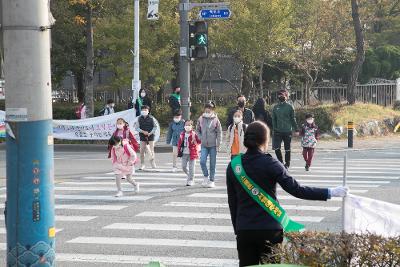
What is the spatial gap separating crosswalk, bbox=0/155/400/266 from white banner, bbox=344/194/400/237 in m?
2.82

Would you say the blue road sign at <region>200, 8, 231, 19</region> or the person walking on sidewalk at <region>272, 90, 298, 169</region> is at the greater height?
the blue road sign at <region>200, 8, 231, 19</region>

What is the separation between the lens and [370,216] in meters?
5.78

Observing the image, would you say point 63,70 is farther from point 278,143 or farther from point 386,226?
point 386,226

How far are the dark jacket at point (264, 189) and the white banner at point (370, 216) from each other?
0.24 meters

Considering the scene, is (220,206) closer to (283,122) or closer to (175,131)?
(283,122)

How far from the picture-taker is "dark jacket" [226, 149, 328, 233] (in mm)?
5754

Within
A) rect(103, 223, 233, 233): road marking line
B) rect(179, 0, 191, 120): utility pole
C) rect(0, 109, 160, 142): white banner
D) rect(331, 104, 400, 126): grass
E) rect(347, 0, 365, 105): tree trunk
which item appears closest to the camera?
rect(103, 223, 233, 233): road marking line

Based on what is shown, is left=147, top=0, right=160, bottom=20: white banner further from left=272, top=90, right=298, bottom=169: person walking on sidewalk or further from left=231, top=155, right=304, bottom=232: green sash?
→ left=231, top=155, right=304, bottom=232: green sash

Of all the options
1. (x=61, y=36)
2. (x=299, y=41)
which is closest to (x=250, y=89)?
(x=299, y=41)

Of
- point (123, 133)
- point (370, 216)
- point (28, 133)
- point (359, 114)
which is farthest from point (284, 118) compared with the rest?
point (359, 114)

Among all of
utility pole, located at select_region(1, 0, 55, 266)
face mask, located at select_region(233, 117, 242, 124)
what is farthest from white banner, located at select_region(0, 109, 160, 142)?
utility pole, located at select_region(1, 0, 55, 266)

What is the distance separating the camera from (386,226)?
226 inches

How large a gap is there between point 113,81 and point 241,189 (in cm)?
2649

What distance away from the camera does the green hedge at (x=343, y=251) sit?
4.91 metres
